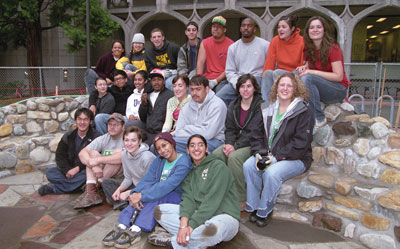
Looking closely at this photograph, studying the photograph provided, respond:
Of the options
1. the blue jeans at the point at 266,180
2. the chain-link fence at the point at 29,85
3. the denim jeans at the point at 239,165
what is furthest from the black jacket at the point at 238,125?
the chain-link fence at the point at 29,85

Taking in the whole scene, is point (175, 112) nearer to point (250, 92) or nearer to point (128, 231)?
point (250, 92)

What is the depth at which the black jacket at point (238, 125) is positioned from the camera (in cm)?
387

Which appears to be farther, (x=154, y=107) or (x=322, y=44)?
(x=154, y=107)

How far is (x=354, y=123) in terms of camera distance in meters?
3.82

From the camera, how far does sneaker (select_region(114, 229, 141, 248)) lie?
304 cm

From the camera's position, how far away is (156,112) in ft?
16.2

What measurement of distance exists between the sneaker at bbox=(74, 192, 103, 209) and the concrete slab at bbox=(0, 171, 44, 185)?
4.85ft

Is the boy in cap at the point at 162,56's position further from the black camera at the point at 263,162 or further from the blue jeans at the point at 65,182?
the black camera at the point at 263,162

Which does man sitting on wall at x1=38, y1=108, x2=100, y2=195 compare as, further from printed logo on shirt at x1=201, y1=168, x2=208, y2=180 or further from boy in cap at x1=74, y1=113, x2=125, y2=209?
printed logo on shirt at x1=201, y1=168, x2=208, y2=180

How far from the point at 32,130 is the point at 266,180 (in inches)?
186

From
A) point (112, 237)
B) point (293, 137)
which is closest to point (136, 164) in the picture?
point (112, 237)

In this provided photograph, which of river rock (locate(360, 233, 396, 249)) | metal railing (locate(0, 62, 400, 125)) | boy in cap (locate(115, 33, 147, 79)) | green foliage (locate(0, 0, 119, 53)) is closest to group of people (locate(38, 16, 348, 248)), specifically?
boy in cap (locate(115, 33, 147, 79))

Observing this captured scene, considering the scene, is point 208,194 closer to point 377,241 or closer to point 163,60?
point 377,241

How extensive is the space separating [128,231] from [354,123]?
285 cm
